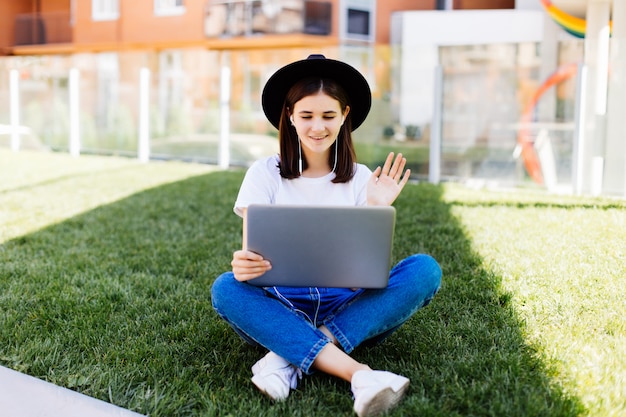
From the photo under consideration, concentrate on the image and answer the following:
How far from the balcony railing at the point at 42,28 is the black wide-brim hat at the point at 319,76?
22897 millimetres

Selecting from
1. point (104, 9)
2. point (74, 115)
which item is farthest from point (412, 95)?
point (104, 9)

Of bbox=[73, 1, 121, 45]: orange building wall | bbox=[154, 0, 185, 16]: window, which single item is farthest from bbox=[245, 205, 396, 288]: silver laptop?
bbox=[73, 1, 121, 45]: orange building wall

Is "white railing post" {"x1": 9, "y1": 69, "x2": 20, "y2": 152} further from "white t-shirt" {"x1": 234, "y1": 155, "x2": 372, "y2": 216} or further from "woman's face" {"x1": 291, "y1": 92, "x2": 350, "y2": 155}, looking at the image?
"woman's face" {"x1": 291, "y1": 92, "x2": 350, "y2": 155}

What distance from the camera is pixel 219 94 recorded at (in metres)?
12.0

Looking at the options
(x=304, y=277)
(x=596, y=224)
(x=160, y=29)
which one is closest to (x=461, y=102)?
(x=596, y=224)

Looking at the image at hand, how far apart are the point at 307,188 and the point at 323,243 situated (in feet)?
1.61

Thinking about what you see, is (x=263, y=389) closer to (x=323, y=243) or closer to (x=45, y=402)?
(x=323, y=243)

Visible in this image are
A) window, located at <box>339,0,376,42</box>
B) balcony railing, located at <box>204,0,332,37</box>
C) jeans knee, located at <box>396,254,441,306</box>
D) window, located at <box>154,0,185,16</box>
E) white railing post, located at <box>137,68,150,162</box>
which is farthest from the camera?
window, located at <box>154,0,185,16</box>

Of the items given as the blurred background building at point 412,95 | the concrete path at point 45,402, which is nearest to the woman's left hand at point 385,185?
the concrete path at point 45,402

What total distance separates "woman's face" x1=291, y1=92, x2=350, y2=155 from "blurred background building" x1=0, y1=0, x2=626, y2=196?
20.3 feet

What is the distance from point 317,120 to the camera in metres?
2.67

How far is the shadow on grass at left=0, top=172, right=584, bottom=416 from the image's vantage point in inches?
Answer: 93.1

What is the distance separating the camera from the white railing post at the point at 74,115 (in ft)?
44.9

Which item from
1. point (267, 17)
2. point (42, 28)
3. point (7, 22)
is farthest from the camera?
point (7, 22)
